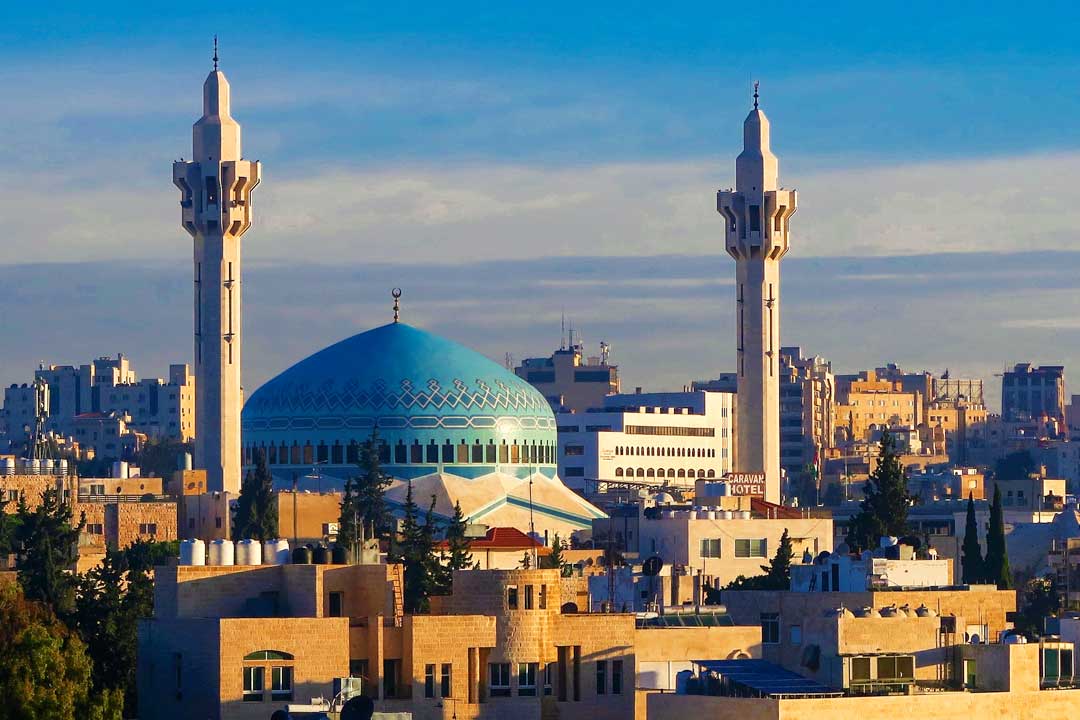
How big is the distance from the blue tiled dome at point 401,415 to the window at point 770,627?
40007 mm

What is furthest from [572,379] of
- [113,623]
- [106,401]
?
[113,623]

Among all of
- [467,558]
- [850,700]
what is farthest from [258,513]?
[850,700]

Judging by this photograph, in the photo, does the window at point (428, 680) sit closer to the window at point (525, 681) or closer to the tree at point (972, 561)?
the window at point (525, 681)

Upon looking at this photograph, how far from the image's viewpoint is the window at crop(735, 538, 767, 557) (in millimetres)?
75688

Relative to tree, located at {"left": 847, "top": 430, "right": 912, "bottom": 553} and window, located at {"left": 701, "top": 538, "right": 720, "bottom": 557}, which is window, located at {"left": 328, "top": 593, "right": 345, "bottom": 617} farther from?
window, located at {"left": 701, "top": 538, "right": 720, "bottom": 557}

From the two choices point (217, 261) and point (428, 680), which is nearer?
point (428, 680)

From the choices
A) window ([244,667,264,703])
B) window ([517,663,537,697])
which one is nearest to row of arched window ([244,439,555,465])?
window ([517,663,537,697])

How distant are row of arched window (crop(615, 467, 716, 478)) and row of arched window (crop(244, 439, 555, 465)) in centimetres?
2031

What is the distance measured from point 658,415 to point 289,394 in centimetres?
2589

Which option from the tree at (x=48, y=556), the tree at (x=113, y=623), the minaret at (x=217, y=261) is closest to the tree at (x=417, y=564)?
the tree at (x=113, y=623)

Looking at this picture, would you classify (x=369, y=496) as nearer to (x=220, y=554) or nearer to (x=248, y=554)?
(x=248, y=554)

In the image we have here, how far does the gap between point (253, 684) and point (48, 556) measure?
1623 centimetres

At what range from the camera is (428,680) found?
136 ft

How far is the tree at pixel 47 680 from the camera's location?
3878cm
